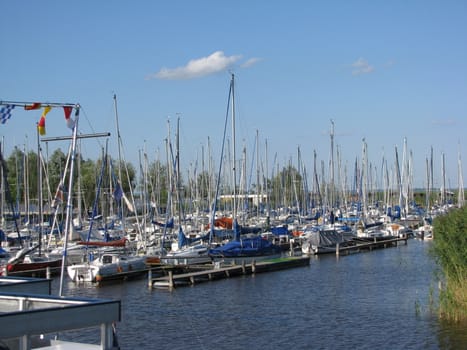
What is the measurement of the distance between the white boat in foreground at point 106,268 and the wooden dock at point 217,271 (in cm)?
200

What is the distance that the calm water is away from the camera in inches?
1141

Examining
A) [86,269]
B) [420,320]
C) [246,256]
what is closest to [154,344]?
[420,320]

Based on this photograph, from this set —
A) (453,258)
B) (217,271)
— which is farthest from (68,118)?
(217,271)

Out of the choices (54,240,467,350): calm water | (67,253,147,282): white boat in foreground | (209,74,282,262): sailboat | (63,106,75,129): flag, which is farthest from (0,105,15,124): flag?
(209,74,282,262): sailboat

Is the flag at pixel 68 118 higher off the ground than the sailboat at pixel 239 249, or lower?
higher

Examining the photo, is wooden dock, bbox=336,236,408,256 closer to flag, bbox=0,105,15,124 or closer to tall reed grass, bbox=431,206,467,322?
tall reed grass, bbox=431,206,467,322

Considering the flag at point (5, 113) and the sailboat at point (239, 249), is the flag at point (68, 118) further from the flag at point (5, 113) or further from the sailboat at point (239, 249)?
the sailboat at point (239, 249)

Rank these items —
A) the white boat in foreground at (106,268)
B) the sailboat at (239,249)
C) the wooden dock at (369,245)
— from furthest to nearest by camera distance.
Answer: the wooden dock at (369,245)
the sailboat at (239,249)
the white boat in foreground at (106,268)

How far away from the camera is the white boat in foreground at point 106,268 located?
4791cm

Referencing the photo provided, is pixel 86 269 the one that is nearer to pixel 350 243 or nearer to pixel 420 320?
pixel 420 320

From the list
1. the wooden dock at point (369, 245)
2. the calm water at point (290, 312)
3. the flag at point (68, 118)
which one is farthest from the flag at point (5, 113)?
the wooden dock at point (369, 245)

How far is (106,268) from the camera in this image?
160 ft

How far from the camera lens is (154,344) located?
29016 mm

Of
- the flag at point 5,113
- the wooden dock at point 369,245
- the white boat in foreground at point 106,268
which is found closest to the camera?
the flag at point 5,113
